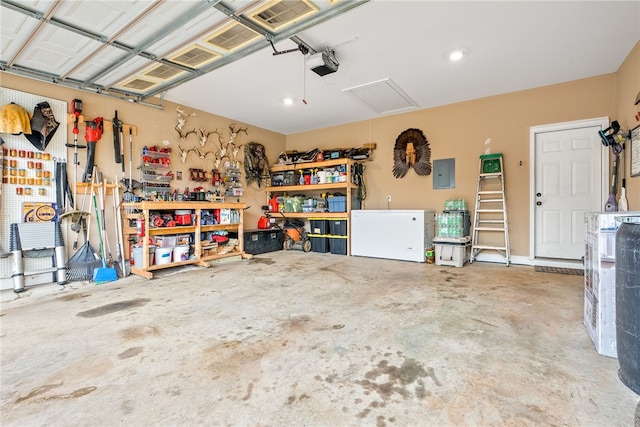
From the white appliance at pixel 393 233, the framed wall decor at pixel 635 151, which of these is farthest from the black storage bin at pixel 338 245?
the framed wall decor at pixel 635 151

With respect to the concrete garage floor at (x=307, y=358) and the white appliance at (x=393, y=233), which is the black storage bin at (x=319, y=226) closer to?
the white appliance at (x=393, y=233)

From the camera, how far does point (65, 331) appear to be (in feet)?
7.93

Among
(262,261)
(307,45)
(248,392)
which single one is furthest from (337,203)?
(248,392)

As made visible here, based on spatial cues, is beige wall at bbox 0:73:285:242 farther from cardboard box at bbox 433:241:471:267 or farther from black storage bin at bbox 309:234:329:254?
cardboard box at bbox 433:241:471:267

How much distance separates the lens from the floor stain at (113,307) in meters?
2.80

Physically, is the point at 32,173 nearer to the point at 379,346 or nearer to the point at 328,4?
the point at 328,4

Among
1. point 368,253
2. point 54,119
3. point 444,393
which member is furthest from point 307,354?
point 54,119

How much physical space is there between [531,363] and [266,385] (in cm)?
172

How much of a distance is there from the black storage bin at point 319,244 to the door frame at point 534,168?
3.81 meters

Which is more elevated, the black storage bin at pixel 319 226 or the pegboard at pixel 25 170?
the pegboard at pixel 25 170

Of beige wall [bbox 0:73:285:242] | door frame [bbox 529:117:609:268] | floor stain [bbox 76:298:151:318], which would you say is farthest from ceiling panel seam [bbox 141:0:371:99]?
door frame [bbox 529:117:609:268]

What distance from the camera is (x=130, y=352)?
2.03 m

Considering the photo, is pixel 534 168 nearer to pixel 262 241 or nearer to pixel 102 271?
pixel 262 241

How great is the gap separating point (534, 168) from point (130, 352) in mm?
6074
